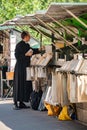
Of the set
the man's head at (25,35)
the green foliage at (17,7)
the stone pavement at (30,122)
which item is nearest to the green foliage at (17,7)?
the green foliage at (17,7)

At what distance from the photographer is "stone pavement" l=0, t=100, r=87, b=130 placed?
8703 mm

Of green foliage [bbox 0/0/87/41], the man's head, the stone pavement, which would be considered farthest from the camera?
green foliage [bbox 0/0/87/41]

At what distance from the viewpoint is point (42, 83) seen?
1118 cm

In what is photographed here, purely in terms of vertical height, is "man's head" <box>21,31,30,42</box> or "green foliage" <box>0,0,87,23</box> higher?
"green foliage" <box>0,0,87,23</box>

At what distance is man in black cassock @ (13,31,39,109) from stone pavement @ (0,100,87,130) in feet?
1.03

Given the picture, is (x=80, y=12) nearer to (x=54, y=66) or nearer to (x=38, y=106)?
(x=54, y=66)

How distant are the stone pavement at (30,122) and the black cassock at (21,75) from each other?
1.20 ft

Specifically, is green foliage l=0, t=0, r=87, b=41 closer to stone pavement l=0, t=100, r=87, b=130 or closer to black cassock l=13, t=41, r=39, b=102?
black cassock l=13, t=41, r=39, b=102

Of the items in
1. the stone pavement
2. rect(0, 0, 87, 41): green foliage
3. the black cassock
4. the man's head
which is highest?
rect(0, 0, 87, 41): green foliage

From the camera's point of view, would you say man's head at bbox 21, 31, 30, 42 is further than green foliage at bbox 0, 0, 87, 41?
No

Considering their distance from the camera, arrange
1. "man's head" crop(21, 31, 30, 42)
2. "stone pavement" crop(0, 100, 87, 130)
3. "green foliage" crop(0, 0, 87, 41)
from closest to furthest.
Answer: "stone pavement" crop(0, 100, 87, 130), "man's head" crop(21, 31, 30, 42), "green foliage" crop(0, 0, 87, 41)

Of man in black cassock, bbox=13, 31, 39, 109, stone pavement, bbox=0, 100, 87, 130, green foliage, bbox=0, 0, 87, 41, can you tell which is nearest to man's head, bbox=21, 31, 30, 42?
man in black cassock, bbox=13, 31, 39, 109

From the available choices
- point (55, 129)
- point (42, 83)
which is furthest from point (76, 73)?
point (42, 83)

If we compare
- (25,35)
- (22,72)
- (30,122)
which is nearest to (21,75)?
(22,72)
